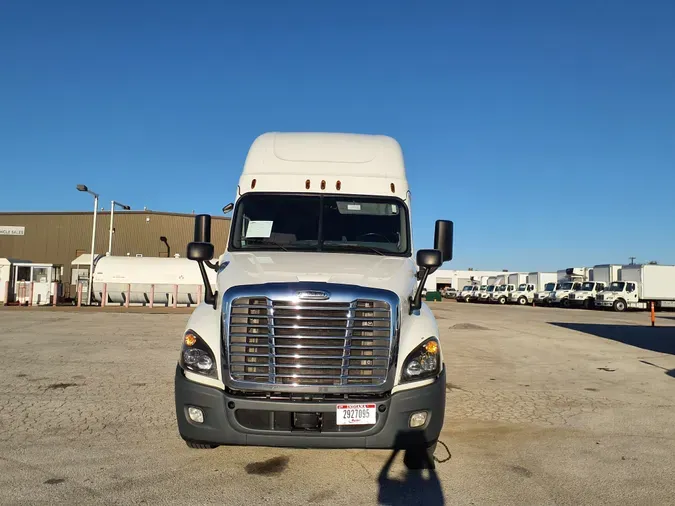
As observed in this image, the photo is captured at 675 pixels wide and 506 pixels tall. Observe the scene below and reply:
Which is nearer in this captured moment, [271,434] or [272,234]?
[271,434]

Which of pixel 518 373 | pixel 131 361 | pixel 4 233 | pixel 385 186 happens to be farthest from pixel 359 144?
pixel 4 233

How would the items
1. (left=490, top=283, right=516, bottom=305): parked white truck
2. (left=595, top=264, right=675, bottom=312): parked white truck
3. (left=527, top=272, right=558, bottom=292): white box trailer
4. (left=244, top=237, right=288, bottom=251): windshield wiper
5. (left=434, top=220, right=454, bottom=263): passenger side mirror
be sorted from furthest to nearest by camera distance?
1. (left=490, top=283, right=516, bottom=305): parked white truck
2. (left=527, top=272, right=558, bottom=292): white box trailer
3. (left=595, top=264, right=675, bottom=312): parked white truck
4. (left=434, top=220, right=454, bottom=263): passenger side mirror
5. (left=244, top=237, right=288, bottom=251): windshield wiper

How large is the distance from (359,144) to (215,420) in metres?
3.78

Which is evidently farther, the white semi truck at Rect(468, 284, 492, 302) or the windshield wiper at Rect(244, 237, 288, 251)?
the white semi truck at Rect(468, 284, 492, 302)

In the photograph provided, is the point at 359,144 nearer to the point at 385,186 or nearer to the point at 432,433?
the point at 385,186

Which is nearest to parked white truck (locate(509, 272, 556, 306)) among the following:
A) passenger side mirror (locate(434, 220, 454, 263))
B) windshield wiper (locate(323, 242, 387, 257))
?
passenger side mirror (locate(434, 220, 454, 263))

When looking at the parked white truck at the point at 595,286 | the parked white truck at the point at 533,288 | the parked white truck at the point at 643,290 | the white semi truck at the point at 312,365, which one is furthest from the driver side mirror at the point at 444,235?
the parked white truck at the point at 533,288

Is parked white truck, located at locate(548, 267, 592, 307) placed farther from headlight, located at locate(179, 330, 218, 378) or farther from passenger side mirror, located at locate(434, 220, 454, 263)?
headlight, located at locate(179, 330, 218, 378)

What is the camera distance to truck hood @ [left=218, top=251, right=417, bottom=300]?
450 centimetres

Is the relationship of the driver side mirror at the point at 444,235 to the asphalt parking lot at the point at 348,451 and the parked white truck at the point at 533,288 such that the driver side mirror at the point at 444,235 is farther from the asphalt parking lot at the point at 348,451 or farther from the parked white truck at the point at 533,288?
the parked white truck at the point at 533,288

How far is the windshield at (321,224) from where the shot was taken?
5.60m

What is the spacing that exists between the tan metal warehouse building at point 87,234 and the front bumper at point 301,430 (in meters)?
39.2

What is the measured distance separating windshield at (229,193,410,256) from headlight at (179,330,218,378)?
1.43m

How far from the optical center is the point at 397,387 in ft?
13.8
